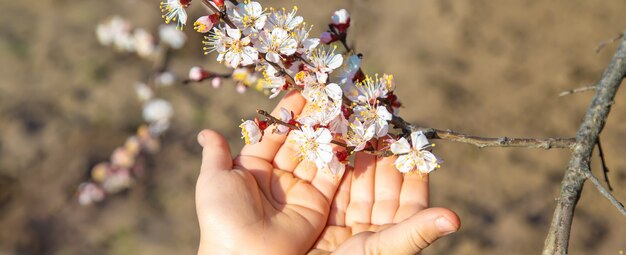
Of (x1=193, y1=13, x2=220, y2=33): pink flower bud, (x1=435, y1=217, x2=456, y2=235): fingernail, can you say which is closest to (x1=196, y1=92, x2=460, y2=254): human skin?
(x1=435, y1=217, x2=456, y2=235): fingernail

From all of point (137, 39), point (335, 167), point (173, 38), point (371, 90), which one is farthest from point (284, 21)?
point (137, 39)

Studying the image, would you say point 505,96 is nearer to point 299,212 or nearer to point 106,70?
point 299,212

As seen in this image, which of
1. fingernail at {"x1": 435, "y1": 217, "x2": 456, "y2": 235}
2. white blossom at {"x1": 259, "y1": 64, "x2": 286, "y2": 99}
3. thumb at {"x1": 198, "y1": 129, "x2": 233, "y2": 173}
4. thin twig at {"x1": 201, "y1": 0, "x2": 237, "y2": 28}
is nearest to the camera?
→ fingernail at {"x1": 435, "y1": 217, "x2": 456, "y2": 235}

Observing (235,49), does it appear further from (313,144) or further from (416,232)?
(416,232)

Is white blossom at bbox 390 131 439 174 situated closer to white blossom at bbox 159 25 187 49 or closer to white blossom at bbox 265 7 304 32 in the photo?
white blossom at bbox 265 7 304 32

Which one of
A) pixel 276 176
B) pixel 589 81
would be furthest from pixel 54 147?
pixel 589 81

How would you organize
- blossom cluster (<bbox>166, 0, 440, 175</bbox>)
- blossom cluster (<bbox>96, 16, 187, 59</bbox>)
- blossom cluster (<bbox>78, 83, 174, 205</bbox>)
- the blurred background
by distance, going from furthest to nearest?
blossom cluster (<bbox>96, 16, 187, 59</bbox>), blossom cluster (<bbox>78, 83, 174, 205</bbox>), the blurred background, blossom cluster (<bbox>166, 0, 440, 175</bbox>)
